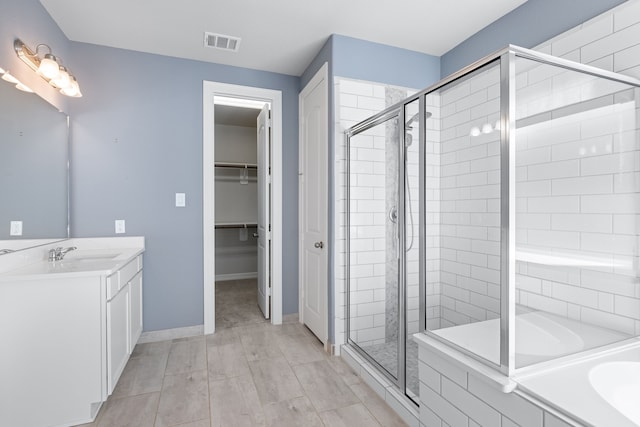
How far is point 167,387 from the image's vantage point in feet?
7.34

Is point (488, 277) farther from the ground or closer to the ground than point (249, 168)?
closer to the ground

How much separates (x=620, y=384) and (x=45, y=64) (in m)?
3.55

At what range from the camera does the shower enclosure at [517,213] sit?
4.51ft

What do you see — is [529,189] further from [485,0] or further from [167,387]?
[167,387]

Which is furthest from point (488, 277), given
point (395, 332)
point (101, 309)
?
point (101, 309)

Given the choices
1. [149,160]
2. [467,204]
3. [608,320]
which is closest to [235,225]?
[149,160]

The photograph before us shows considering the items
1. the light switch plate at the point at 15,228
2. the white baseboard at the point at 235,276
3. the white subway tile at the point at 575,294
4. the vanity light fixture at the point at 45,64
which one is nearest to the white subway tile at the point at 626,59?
the white subway tile at the point at 575,294

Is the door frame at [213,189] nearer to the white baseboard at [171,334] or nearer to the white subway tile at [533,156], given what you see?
the white baseboard at [171,334]

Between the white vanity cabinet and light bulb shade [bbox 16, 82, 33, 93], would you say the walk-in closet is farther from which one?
light bulb shade [bbox 16, 82, 33, 93]

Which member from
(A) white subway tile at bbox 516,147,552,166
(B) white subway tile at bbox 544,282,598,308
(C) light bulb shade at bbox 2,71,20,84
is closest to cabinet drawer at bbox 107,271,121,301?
(C) light bulb shade at bbox 2,71,20,84

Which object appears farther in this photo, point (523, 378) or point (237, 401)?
point (237, 401)

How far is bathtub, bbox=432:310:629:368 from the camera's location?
1.39 m

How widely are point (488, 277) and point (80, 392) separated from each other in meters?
2.32

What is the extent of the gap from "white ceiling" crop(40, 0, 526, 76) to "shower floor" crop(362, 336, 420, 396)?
2330 mm
